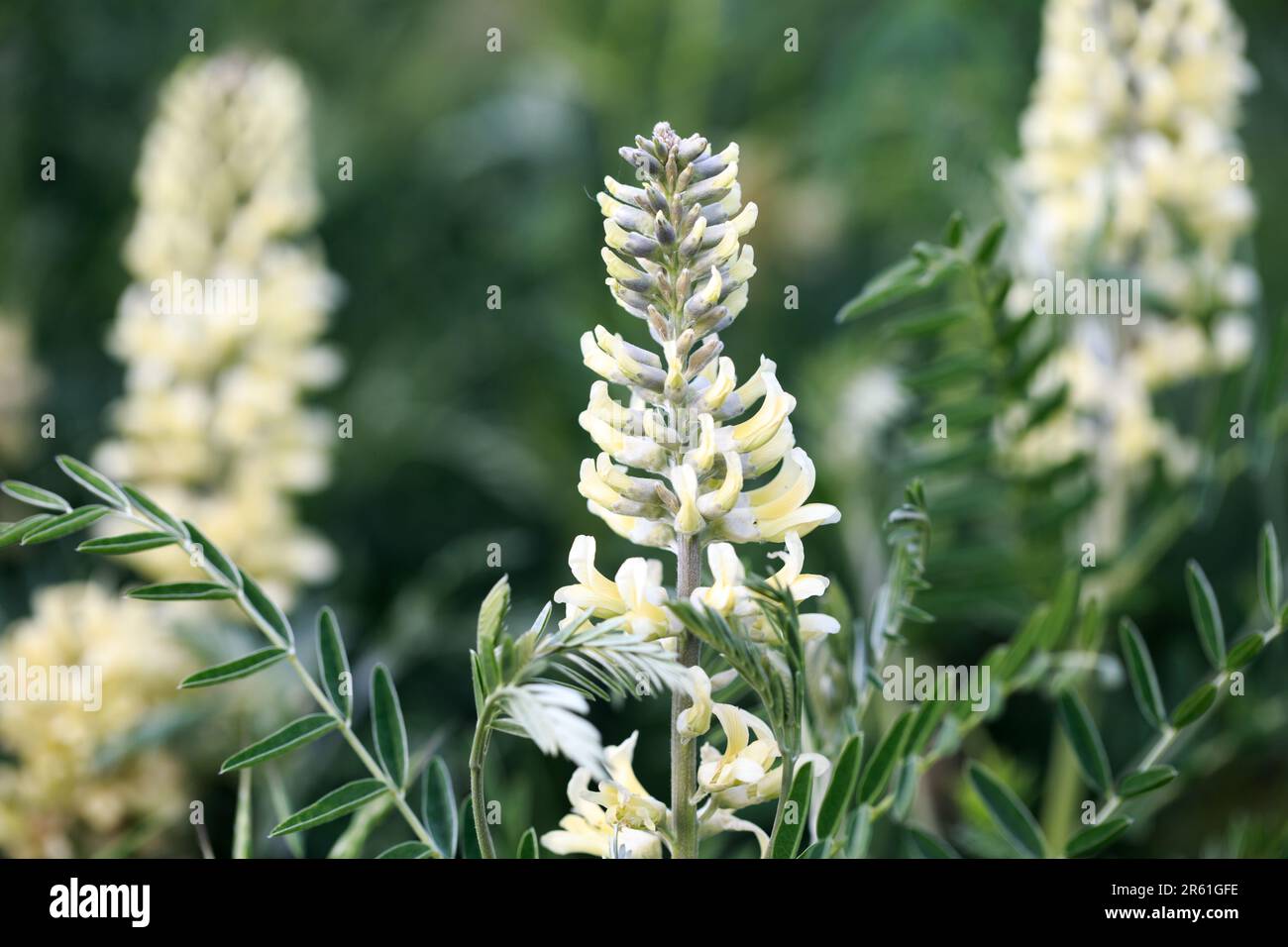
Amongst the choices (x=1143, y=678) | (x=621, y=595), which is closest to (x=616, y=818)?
(x=621, y=595)

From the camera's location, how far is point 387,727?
3.23 feet

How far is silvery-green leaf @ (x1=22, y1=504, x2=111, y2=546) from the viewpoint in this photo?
0.89m

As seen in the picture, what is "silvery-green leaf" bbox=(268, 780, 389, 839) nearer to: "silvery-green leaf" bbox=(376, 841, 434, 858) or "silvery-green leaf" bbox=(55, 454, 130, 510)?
"silvery-green leaf" bbox=(376, 841, 434, 858)

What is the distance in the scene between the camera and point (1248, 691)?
5.65 ft

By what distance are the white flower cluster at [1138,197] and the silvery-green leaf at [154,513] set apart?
4.12 ft

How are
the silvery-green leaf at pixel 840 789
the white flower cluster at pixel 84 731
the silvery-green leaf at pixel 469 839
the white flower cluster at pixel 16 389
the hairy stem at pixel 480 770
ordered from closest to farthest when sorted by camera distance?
the hairy stem at pixel 480 770
the silvery-green leaf at pixel 840 789
the silvery-green leaf at pixel 469 839
the white flower cluster at pixel 84 731
the white flower cluster at pixel 16 389

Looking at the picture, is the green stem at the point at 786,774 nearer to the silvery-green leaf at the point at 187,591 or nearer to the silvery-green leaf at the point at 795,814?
the silvery-green leaf at the point at 795,814

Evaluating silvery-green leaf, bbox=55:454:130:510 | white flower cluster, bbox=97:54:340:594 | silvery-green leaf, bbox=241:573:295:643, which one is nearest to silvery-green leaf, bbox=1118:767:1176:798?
silvery-green leaf, bbox=241:573:295:643

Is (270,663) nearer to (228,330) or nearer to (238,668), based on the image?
(238,668)

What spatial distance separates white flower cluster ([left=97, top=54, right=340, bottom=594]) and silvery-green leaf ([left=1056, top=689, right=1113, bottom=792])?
3.95 ft

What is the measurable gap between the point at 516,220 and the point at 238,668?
85.0 inches

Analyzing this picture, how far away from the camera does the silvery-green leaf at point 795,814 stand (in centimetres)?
84

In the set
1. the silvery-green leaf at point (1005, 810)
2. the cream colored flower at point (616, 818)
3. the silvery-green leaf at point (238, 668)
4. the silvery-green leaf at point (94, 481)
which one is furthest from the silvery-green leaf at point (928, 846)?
the silvery-green leaf at point (94, 481)
